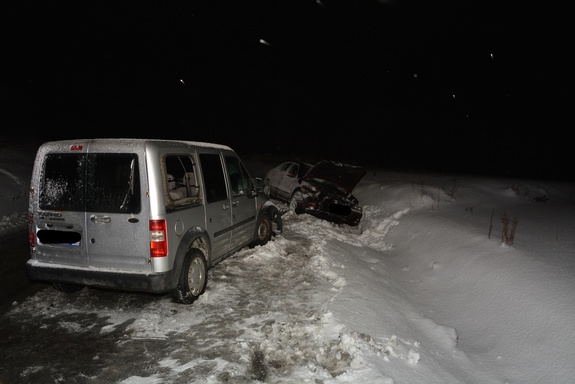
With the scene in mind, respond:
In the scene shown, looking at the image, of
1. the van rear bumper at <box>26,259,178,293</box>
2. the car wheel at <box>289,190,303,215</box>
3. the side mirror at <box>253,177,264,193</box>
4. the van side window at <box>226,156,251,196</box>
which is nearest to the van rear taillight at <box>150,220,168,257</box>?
the van rear bumper at <box>26,259,178,293</box>

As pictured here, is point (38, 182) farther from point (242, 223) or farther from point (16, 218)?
point (16, 218)

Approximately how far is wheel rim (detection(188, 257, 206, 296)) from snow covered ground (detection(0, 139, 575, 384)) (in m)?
0.20

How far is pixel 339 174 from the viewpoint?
10.5m

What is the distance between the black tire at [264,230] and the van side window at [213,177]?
187 centimetres

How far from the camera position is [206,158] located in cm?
553

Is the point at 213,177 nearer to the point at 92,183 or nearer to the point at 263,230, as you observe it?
the point at 92,183

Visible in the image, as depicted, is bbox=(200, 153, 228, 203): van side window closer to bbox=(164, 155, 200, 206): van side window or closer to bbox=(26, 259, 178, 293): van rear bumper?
bbox=(164, 155, 200, 206): van side window

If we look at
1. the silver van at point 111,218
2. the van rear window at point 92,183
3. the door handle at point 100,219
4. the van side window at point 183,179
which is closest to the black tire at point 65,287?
the silver van at point 111,218

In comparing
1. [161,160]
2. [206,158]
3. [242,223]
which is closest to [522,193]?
[242,223]

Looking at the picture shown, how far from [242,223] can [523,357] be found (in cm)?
452

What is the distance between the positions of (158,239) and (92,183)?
1.06 metres

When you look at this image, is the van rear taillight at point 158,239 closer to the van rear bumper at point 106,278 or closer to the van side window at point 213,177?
the van rear bumper at point 106,278

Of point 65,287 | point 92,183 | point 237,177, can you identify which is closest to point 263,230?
point 237,177

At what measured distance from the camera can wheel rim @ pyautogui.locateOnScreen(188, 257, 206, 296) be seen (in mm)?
4953
